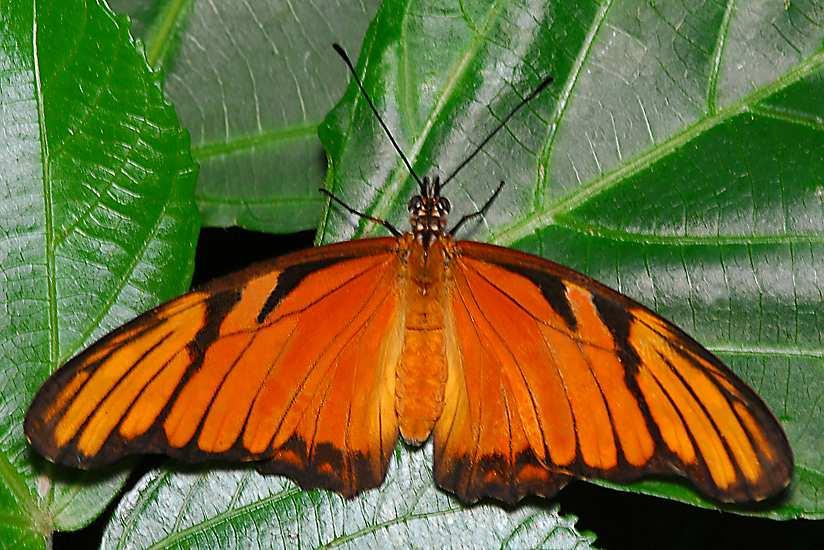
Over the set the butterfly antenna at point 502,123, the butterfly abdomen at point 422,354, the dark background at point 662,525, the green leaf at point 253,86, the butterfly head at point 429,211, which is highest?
the green leaf at point 253,86

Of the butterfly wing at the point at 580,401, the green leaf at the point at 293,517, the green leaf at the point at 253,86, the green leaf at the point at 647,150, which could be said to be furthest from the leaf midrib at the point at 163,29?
the green leaf at the point at 293,517

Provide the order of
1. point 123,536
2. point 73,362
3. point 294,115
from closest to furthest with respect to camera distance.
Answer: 1. point 73,362
2. point 123,536
3. point 294,115

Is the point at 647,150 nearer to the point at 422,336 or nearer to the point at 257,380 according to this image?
the point at 422,336

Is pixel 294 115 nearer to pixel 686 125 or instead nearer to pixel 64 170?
pixel 64 170

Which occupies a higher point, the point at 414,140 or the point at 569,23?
the point at 569,23

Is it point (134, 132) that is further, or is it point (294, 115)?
point (294, 115)

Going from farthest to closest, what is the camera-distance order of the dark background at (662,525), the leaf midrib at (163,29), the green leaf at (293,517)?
the leaf midrib at (163,29)
the dark background at (662,525)
the green leaf at (293,517)

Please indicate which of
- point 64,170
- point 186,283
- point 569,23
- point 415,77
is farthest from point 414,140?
point 64,170

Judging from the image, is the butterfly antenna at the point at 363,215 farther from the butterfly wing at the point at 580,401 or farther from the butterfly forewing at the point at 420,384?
the butterfly wing at the point at 580,401
